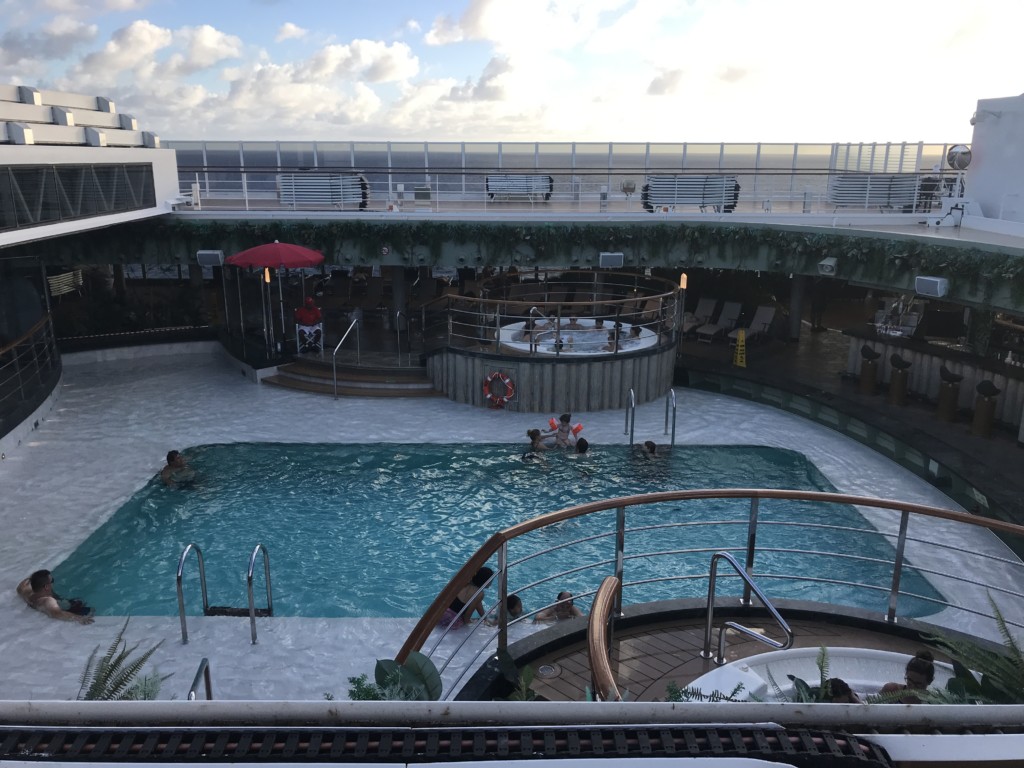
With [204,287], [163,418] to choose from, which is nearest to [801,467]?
[163,418]

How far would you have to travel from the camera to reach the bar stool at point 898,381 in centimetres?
1408

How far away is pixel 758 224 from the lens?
16812 mm

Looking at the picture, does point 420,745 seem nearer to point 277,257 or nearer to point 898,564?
point 898,564

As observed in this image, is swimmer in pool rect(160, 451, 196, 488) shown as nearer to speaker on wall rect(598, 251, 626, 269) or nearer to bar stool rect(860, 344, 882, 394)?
speaker on wall rect(598, 251, 626, 269)

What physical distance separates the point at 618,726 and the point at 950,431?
12437mm

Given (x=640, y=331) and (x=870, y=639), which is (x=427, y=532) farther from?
(x=640, y=331)

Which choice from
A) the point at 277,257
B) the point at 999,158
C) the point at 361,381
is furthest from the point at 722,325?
the point at 277,257

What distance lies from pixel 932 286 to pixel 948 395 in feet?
6.07

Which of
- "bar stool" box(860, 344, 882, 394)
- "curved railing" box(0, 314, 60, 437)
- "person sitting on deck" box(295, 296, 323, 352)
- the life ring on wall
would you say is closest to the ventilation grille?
"curved railing" box(0, 314, 60, 437)

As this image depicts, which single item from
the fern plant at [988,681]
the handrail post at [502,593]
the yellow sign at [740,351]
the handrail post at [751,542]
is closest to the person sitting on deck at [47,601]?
the handrail post at [502,593]

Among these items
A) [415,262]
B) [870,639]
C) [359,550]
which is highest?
[415,262]

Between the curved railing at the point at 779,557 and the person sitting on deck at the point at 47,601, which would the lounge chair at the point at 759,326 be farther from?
the person sitting on deck at the point at 47,601

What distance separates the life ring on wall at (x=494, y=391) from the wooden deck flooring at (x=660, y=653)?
8.85m

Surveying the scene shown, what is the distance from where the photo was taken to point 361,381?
15.7 metres
